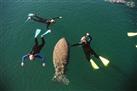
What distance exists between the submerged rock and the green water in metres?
0.04

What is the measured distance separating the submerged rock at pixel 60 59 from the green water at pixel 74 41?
4 centimetres

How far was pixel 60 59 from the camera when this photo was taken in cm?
380

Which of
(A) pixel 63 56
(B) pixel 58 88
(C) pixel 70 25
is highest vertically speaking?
(C) pixel 70 25

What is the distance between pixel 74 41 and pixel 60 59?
0.23m

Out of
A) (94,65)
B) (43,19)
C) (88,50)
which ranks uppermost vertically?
(43,19)

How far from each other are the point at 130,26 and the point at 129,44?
184 mm

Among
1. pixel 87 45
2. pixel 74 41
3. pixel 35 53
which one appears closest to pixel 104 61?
pixel 87 45

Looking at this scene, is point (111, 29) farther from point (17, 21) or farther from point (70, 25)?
point (17, 21)

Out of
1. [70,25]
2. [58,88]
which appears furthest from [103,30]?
[58,88]

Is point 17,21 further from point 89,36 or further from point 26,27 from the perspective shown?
point 89,36

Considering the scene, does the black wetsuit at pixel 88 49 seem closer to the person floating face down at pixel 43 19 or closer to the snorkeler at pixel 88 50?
the snorkeler at pixel 88 50

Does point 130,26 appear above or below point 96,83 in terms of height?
above

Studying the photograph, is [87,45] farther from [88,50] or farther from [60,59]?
[60,59]

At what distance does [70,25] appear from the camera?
3.90 metres
